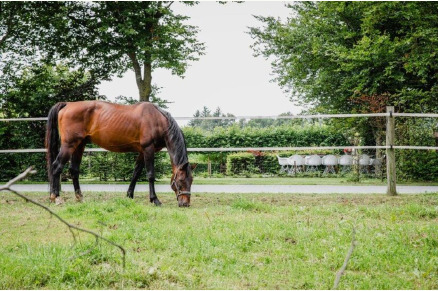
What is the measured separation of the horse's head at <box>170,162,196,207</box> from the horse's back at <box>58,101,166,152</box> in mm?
788

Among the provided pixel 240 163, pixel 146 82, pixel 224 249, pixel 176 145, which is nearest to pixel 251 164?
pixel 240 163

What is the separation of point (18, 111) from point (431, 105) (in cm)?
1322

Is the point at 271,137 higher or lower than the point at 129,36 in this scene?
lower

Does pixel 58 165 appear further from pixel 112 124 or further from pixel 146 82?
pixel 146 82

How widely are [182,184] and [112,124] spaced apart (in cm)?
165

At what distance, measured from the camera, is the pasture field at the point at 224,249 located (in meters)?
2.71

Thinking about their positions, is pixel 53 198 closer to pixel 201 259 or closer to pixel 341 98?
pixel 201 259

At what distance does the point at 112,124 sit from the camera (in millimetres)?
6910

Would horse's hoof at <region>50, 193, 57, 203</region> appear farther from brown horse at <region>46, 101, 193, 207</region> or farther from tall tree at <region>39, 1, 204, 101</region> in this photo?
tall tree at <region>39, 1, 204, 101</region>

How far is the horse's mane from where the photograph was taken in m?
6.41

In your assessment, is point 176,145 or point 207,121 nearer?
point 176,145

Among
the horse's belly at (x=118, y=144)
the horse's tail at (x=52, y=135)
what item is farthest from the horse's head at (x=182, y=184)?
the horse's tail at (x=52, y=135)

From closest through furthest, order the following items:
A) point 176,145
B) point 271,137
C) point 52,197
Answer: point 176,145, point 52,197, point 271,137

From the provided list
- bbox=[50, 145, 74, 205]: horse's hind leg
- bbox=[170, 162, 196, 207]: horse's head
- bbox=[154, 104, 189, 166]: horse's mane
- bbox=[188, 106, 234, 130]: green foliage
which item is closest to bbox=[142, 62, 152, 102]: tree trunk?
bbox=[50, 145, 74, 205]: horse's hind leg
